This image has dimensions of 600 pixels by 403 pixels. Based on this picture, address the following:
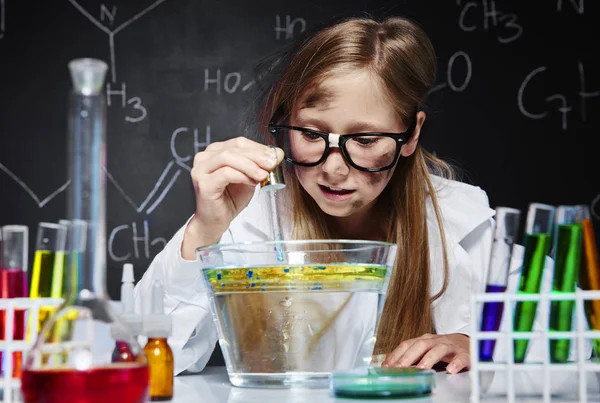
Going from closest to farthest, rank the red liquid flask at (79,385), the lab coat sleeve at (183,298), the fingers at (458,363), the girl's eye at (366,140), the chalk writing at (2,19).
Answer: the red liquid flask at (79,385) < the fingers at (458,363) < the lab coat sleeve at (183,298) < the girl's eye at (366,140) < the chalk writing at (2,19)

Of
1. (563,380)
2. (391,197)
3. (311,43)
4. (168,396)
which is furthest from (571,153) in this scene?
(168,396)

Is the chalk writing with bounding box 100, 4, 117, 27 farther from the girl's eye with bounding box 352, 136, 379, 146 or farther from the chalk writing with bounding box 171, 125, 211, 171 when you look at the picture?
the girl's eye with bounding box 352, 136, 379, 146

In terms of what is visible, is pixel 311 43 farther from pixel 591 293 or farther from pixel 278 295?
pixel 591 293

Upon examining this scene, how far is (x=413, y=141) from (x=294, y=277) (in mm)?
892

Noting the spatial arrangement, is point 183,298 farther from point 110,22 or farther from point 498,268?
point 110,22

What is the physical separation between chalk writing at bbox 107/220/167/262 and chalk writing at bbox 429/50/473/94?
4.14 feet

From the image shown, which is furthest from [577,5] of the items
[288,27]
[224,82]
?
[224,82]

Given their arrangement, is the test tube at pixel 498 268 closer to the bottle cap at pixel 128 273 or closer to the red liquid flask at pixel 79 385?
the red liquid flask at pixel 79 385

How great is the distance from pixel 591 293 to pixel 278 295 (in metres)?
0.31

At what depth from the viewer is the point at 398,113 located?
153 cm

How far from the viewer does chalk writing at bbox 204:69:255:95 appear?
9.97 ft

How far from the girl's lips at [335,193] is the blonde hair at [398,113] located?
183 mm

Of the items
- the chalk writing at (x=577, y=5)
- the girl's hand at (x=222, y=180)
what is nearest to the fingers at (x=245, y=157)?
the girl's hand at (x=222, y=180)

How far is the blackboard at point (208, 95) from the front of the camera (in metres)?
2.96
